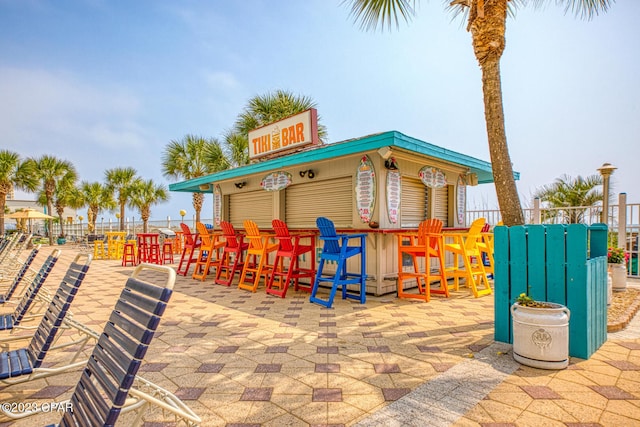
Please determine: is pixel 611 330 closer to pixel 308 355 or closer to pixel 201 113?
pixel 308 355

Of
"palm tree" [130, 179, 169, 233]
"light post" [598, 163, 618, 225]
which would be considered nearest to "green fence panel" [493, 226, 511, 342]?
"light post" [598, 163, 618, 225]

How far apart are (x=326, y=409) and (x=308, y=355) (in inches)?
38.0

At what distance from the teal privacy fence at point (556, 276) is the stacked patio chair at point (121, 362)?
3.04 meters

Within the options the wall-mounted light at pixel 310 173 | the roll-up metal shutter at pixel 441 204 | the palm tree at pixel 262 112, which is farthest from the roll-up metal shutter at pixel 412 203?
the palm tree at pixel 262 112

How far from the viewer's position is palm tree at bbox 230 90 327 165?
13102 mm

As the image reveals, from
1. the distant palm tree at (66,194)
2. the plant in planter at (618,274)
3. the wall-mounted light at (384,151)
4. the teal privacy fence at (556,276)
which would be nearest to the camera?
the teal privacy fence at (556,276)

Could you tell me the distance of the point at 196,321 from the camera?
4266 mm

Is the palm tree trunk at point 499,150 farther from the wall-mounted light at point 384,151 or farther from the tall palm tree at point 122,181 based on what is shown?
the tall palm tree at point 122,181

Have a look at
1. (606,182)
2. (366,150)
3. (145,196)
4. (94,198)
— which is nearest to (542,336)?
(366,150)

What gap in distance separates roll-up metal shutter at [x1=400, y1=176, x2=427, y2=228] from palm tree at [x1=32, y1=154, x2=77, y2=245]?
2321cm

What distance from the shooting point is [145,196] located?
71.8ft

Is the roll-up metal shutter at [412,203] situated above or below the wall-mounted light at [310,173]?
below

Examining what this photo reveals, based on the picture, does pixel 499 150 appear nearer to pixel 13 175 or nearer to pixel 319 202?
pixel 319 202

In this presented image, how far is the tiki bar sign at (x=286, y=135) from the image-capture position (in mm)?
7465
